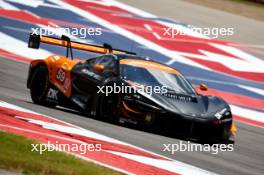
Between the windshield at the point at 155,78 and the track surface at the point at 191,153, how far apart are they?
78cm

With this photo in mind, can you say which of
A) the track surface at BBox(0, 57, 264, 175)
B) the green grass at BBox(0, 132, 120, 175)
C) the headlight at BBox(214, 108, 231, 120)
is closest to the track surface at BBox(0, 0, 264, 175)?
the track surface at BBox(0, 57, 264, 175)

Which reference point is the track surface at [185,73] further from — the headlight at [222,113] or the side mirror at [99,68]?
the side mirror at [99,68]

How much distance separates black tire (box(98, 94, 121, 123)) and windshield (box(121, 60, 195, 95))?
1.38 ft

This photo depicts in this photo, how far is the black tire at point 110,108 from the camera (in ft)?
40.0

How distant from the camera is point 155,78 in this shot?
41.9 ft

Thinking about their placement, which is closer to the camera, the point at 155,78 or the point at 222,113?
the point at 222,113

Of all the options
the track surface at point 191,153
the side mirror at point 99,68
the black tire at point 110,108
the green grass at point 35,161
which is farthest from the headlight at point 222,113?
the green grass at point 35,161

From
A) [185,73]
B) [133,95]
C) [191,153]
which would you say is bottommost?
[191,153]

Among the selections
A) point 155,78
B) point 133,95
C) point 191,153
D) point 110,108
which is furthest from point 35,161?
point 155,78

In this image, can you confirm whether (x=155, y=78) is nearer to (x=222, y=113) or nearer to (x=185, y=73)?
(x=222, y=113)

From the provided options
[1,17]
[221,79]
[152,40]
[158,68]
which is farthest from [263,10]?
[158,68]

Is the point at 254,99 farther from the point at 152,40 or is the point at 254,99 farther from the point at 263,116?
the point at 152,40

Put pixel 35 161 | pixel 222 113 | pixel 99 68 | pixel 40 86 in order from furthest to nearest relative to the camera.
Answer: pixel 40 86, pixel 99 68, pixel 222 113, pixel 35 161

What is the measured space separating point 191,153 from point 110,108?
5.97 feet
